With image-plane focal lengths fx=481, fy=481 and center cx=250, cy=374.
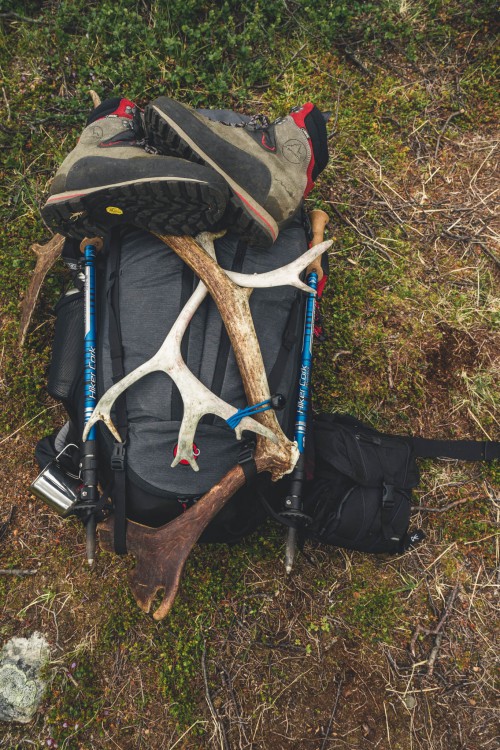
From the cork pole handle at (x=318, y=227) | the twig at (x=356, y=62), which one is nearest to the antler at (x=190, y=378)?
the cork pole handle at (x=318, y=227)

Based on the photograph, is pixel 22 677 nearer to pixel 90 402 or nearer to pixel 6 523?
pixel 6 523

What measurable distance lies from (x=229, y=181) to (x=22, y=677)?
13.2ft

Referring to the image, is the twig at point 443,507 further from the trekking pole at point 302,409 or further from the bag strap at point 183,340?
the bag strap at point 183,340

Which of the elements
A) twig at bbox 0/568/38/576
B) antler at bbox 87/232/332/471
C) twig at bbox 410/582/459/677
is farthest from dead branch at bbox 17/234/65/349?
twig at bbox 410/582/459/677

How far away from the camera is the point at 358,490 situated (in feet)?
11.6

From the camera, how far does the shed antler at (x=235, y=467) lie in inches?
114

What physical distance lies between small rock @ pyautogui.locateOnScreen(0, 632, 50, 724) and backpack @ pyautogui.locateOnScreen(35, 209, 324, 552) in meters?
1.61

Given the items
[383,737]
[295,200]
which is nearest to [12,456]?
[295,200]

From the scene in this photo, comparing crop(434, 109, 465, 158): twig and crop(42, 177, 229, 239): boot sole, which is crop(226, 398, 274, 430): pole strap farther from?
crop(434, 109, 465, 158): twig

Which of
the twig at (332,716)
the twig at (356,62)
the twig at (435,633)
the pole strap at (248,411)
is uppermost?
the twig at (356,62)

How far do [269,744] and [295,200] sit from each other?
4.03m

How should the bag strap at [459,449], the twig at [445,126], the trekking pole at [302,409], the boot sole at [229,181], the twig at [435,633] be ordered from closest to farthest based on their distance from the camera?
the boot sole at [229,181]
the trekking pole at [302,409]
the twig at [435,633]
the bag strap at [459,449]
the twig at [445,126]

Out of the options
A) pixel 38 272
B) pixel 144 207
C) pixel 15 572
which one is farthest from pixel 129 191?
pixel 15 572

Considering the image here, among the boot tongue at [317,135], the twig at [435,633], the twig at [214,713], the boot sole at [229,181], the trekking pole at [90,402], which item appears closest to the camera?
the boot sole at [229,181]
